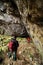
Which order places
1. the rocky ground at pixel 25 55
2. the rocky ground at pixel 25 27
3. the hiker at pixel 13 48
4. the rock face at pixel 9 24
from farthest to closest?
the rock face at pixel 9 24 < the hiker at pixel 13 48 < the rocky ground at pixel 25 55 < the rocky ground at pixel 25 27

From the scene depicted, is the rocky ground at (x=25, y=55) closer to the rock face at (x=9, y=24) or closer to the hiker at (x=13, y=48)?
the hiker at (x=13, y=48)

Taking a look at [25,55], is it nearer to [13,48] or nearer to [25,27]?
[13,48]

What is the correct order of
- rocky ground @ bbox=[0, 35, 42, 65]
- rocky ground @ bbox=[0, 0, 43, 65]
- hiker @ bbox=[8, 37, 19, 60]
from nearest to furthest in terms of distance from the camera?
rocky ground @ bbox=[0, 0, 43, 65]
rocky ground @ bbox=[0, 35, 42, 65]
hiker @ bbox=[8, 37, 19, 60]

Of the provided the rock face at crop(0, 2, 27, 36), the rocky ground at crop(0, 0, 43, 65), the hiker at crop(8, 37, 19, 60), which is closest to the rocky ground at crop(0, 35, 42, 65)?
the rocky ground at crop(0, 0, 43, 65)

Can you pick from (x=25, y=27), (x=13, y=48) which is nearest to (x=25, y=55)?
(x=13, y=48)

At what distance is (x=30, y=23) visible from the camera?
23.5 feet

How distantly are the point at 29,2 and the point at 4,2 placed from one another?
4.19 meters

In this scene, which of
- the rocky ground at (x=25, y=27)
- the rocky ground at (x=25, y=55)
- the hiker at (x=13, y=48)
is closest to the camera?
the rocky ground at (x=25, y=27)

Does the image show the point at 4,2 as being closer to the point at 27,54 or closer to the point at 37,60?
the point at 27,54

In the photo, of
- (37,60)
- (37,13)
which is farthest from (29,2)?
(37,60)

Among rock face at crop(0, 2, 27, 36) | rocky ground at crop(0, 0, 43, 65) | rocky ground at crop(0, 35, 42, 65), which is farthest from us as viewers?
rock face at crop(0, 2, 27, 36)

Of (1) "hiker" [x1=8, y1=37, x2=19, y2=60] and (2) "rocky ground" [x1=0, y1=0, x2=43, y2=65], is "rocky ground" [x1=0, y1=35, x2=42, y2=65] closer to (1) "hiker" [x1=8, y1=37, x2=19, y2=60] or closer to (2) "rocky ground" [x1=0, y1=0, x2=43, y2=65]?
(2) "rocky ground" [x1=0, y1=0, x2=43, y2=65]

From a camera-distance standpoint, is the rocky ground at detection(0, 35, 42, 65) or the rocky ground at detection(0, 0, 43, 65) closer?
the rocky ground at detection(0, 0, 43, 65)

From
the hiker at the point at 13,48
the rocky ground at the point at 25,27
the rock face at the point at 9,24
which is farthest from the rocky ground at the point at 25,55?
the rock face at the point at 9,24
